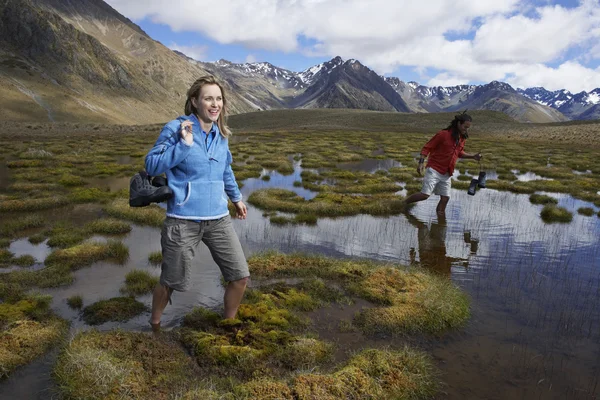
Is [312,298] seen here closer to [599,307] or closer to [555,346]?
[555,346]

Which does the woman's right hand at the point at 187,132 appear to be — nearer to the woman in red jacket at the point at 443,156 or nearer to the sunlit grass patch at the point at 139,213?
the sunlit grass patch at the point at 139,213

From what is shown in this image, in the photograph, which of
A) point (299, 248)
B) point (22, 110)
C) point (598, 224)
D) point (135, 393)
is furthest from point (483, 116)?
point (22, 110)

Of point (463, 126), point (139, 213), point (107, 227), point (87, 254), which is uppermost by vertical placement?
point (463, 126)

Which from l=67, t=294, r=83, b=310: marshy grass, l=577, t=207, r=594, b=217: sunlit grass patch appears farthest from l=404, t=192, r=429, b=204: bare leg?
l=67, t=294, r=83, b=310: marshy grass

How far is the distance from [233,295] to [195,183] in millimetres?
1935

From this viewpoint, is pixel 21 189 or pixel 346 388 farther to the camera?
pixel 21 189

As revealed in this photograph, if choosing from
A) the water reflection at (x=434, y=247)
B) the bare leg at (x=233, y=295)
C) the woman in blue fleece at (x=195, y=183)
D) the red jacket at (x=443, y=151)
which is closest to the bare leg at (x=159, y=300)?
the woman in blue fleece at (x=195, y=183)

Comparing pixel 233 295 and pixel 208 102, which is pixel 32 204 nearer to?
pixel 233 295

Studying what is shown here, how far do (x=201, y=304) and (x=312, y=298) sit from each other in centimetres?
213

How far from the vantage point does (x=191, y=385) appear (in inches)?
197

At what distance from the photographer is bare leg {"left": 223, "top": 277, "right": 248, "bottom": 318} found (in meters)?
6.09

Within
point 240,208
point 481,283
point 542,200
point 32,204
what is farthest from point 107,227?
point 542,200

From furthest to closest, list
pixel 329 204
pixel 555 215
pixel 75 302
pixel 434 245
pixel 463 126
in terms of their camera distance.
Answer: pixel 329 204 → pixel 555 215 → pixel 463 126 → pixel 434 245 → pixel 75 302

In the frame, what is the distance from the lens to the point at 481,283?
28.9 ft
